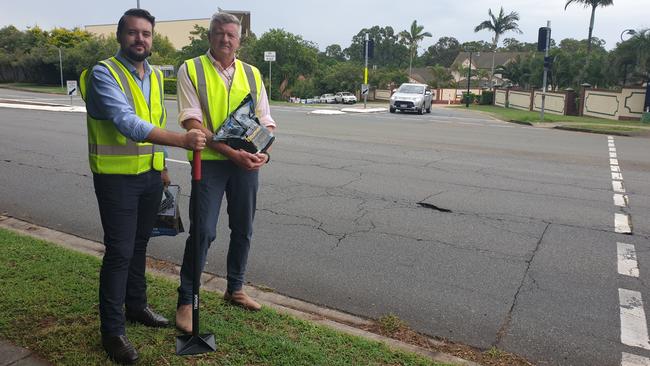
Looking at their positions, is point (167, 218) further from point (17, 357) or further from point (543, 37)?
point (543, 37)

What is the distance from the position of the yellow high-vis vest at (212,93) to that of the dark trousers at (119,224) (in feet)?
1.20

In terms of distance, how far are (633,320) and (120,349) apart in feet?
11.9

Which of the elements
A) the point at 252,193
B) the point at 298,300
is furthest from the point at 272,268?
the point at 252,193

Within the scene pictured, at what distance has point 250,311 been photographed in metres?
3.81

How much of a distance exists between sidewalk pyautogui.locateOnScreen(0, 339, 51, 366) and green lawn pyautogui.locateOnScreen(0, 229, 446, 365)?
0.05 m

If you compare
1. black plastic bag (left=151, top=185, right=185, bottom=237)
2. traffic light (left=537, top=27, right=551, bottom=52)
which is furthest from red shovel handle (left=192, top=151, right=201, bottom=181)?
traffic light (left=537, top=27, right=551, bottom=52)

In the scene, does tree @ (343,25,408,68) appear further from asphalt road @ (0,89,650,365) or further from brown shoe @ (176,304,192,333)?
brown shoe @ (176,304,192,333)

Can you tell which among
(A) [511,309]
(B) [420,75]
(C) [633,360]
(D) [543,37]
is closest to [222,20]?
(A) [511,309]

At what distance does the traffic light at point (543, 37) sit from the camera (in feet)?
80.2

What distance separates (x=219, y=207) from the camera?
3.57 metres

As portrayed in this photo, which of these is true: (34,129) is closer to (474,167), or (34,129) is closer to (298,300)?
(474,167)

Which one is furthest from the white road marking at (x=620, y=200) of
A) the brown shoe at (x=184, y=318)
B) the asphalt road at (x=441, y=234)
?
the brown shoe at (x=184, y=318)

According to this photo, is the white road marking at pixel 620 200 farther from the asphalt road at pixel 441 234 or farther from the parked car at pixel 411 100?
the parked car at pixel 411 100

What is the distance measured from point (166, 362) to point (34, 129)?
47.3ft
